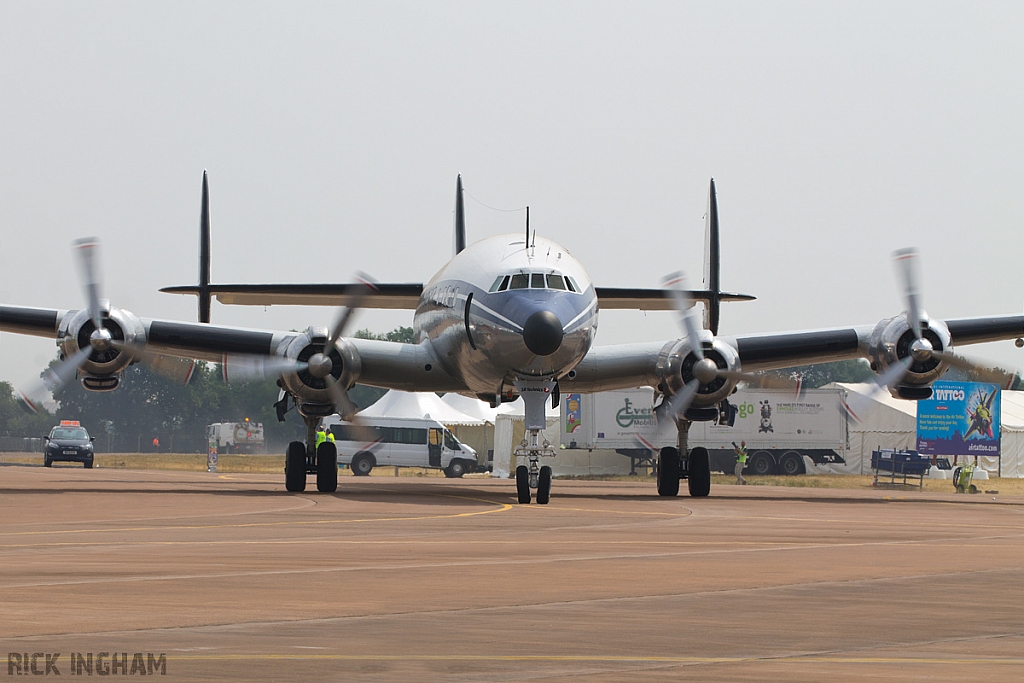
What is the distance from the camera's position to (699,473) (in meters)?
27.1

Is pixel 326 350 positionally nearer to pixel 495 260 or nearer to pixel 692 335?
pixel 495 260

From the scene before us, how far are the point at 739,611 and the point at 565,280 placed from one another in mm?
14565

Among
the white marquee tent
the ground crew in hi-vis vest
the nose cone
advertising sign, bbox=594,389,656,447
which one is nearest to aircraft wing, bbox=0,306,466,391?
the nose cone

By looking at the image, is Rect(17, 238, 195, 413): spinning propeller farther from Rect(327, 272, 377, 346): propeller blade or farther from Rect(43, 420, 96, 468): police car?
Rect(43, 420, 96, 468): police car

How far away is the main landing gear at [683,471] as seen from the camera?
88.8 feet

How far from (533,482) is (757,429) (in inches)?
1396

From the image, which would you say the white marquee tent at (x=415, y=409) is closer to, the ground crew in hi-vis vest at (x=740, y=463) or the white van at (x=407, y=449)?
the white van at (x=407, y=449)

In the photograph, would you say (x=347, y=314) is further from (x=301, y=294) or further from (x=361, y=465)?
(x=361, y=465)

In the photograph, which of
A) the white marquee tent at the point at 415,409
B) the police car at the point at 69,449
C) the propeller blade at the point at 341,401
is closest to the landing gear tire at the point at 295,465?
the propeller blade at the point at 341,401

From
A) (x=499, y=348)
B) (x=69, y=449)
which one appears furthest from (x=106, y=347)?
(x=69, y=449)

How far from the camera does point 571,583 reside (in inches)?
379

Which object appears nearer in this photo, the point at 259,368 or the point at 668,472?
the point at 259,368

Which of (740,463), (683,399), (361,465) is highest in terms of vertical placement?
(683,399)

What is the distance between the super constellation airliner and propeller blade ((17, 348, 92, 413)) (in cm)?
4
